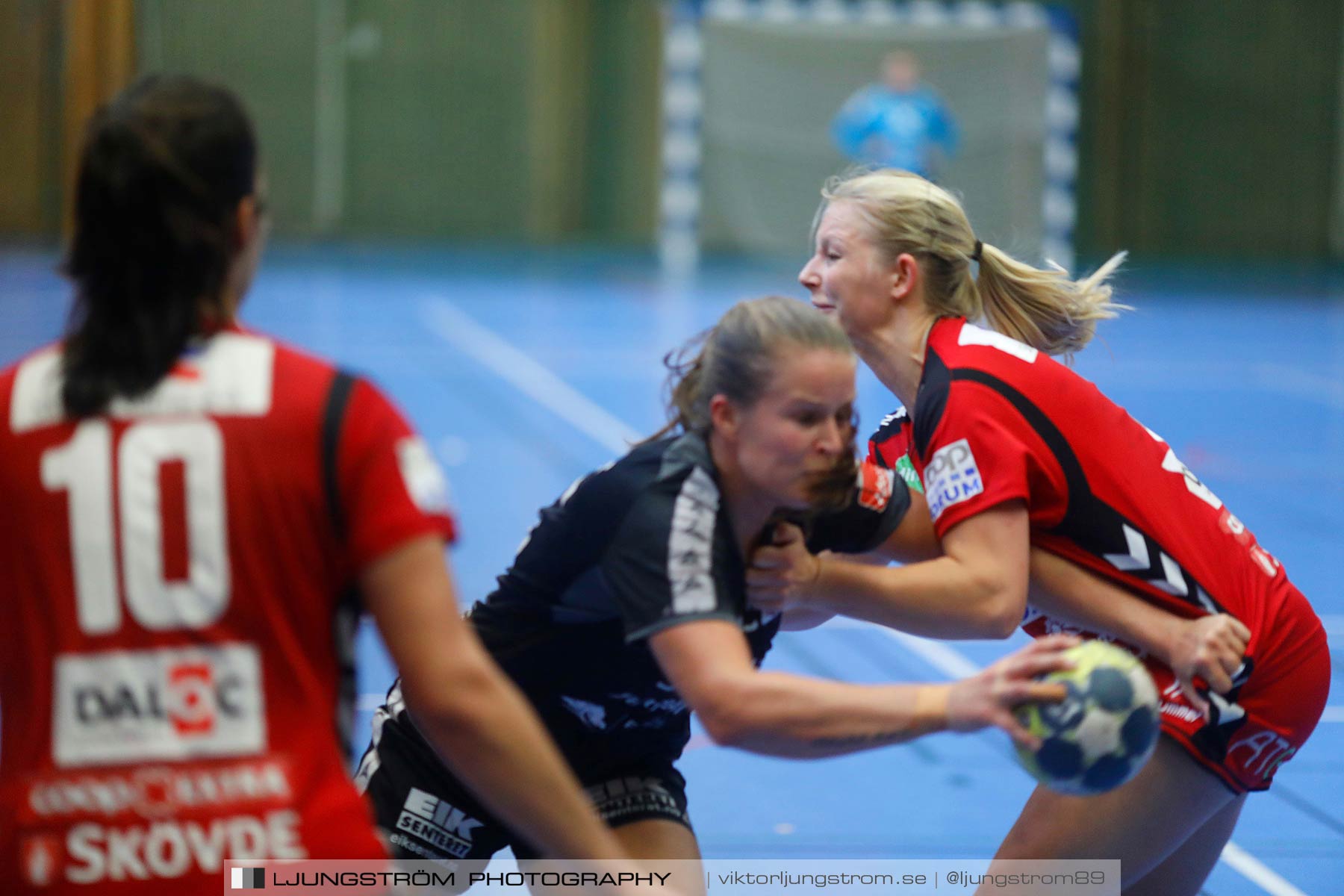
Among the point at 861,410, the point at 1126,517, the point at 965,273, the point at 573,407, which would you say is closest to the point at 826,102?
the point at 861,410

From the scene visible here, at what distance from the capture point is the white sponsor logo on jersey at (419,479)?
175 cm

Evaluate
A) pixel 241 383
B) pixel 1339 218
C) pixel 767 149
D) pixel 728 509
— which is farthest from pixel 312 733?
pixel 1339 218

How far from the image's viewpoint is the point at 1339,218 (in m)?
24.2

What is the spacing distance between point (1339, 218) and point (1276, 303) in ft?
21.0

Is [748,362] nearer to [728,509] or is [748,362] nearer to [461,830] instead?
[728,509]

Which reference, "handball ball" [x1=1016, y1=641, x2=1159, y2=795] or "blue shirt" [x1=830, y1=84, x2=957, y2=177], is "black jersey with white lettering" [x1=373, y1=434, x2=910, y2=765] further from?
"blue shirt" [x1=830, y1=84, x2=957, y2=177]

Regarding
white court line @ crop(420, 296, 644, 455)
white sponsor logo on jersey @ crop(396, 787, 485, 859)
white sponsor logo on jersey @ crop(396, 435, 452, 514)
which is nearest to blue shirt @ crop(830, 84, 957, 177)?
white court line @ crop(420, 296, 644, 455)

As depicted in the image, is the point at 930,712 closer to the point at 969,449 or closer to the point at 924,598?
the point at 924,598

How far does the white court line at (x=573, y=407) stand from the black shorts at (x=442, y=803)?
66cm

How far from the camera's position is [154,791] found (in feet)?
5.70

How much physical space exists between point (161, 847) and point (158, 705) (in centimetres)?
16

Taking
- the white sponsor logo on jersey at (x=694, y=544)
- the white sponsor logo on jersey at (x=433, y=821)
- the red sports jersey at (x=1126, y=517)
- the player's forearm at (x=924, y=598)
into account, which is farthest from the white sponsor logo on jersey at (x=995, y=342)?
the white sponsor logo on jersey at (x=433, y=821)

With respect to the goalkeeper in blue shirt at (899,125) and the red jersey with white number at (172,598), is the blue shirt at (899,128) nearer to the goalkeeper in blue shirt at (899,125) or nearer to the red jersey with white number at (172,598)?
the goalkeeper in blue shirt at (899,125)

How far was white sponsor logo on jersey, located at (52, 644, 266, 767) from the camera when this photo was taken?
173cm
